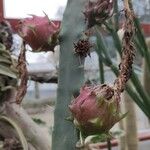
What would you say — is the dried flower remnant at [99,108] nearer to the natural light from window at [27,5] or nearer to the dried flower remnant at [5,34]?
the dried flower remnant at [5,34]

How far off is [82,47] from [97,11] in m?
0.04

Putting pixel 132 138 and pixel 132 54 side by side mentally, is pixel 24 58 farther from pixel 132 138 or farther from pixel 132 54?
pixel 132 138

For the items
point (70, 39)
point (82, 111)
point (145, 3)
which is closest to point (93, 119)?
point (82, 111)

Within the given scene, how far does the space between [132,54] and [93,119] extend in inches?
2.2

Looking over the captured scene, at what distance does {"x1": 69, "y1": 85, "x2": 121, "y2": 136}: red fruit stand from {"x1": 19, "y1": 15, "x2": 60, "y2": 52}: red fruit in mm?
120

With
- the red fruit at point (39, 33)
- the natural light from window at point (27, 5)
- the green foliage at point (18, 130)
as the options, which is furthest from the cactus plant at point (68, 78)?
the natural light from window at point (27, 5)

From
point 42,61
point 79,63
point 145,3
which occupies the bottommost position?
point 79,63

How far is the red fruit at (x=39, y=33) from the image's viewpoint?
16.9 inches

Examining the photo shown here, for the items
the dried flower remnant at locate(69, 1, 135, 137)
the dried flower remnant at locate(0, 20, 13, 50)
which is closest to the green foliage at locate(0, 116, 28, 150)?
the dried flower remnant at locate(0, 20, 13, 50)

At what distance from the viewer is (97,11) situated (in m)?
0.40

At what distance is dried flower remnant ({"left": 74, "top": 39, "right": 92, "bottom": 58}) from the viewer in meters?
0.39

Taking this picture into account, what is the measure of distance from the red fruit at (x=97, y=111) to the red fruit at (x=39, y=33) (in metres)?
0.12

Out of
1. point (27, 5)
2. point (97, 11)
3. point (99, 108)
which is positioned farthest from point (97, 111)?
point (27, 5)

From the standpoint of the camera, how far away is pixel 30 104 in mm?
1875
